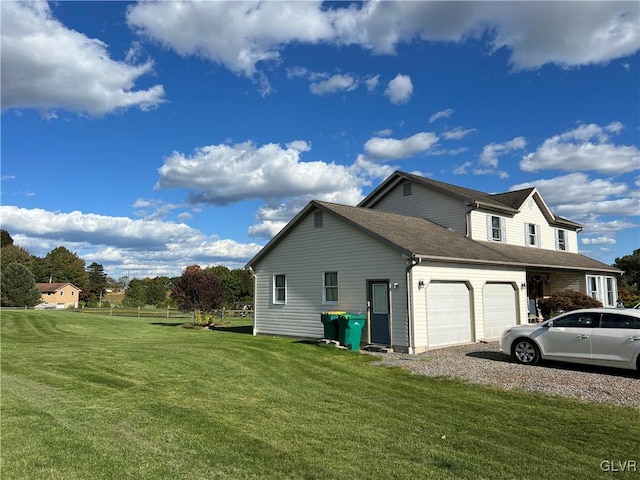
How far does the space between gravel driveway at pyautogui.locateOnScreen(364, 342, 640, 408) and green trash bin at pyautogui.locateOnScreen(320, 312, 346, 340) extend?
7.00ft

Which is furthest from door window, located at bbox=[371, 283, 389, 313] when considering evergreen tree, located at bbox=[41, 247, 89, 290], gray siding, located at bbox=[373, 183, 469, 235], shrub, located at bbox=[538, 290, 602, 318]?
evergreen tree, located at bbox=[41, 247, 89, 290]

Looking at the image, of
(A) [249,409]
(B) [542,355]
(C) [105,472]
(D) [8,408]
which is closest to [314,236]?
(B) [542,355]

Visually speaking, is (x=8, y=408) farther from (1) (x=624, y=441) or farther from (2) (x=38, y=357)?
(1) (x=624, y=441)

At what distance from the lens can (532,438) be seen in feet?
21.3

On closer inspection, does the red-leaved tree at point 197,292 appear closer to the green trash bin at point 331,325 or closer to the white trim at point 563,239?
the green trash bin at point 331,325

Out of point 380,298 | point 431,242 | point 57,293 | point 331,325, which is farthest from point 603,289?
point 57,293

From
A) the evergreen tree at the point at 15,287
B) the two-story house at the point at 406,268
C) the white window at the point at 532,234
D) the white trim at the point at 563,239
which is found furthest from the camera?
the evergreen tree at the point at 15,287

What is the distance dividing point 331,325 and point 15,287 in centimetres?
5834

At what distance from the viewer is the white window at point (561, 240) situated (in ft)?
95.7

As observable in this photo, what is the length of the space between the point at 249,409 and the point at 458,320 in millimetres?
11170

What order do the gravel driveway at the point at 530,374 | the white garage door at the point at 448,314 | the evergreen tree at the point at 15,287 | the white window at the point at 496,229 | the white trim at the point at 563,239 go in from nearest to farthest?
the gravel driveway at the point at 530,374, the white garage door at the point at 448,314, the white window at the point at 496,229, the white trim at the point at 563,239, the evergreen tree at the point at 15,287

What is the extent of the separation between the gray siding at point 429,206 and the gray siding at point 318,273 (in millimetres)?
7363

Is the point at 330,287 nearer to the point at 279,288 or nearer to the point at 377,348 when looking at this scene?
the point at 279,288
